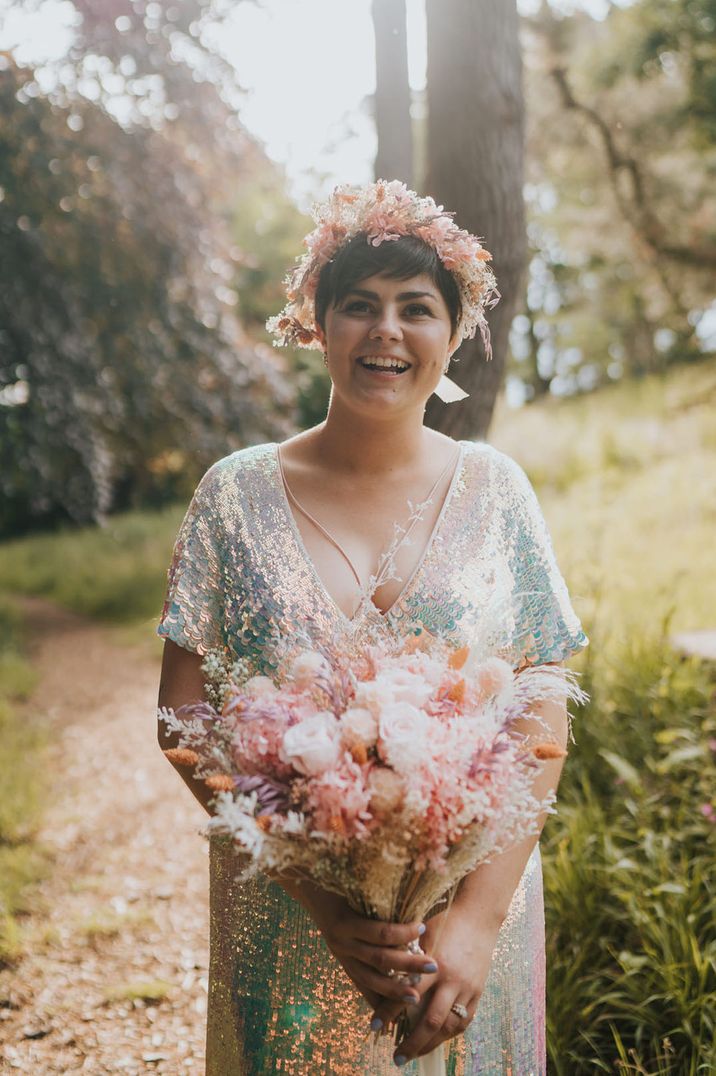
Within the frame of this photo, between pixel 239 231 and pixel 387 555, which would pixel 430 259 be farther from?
pixel 239 231

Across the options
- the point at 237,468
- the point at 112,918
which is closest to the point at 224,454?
the point at 112,918

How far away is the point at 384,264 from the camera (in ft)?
6.39

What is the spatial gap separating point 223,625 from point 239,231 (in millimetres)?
23030

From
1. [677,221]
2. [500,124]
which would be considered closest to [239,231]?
[677,221]

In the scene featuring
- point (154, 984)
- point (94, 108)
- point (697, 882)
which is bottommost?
point (154, 984)

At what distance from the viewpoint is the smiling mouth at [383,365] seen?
1.93 meters

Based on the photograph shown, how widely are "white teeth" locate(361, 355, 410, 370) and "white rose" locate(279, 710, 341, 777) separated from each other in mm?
A: 887

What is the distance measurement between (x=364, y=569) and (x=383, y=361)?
1.46 feet

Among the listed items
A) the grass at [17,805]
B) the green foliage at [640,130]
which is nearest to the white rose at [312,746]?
the grass at [17,805]

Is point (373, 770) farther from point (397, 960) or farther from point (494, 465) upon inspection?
point (494, 465)

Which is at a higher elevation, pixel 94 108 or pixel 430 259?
pixel 94 108

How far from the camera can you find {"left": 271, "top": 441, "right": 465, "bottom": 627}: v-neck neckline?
1853 mm

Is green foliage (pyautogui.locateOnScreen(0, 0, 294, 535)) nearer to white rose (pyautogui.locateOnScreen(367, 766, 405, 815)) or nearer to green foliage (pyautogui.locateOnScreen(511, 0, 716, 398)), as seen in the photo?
green foliage (pyautogui.locateOnScreen(511, 0, 716, 398))

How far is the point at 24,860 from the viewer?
4.57 m
